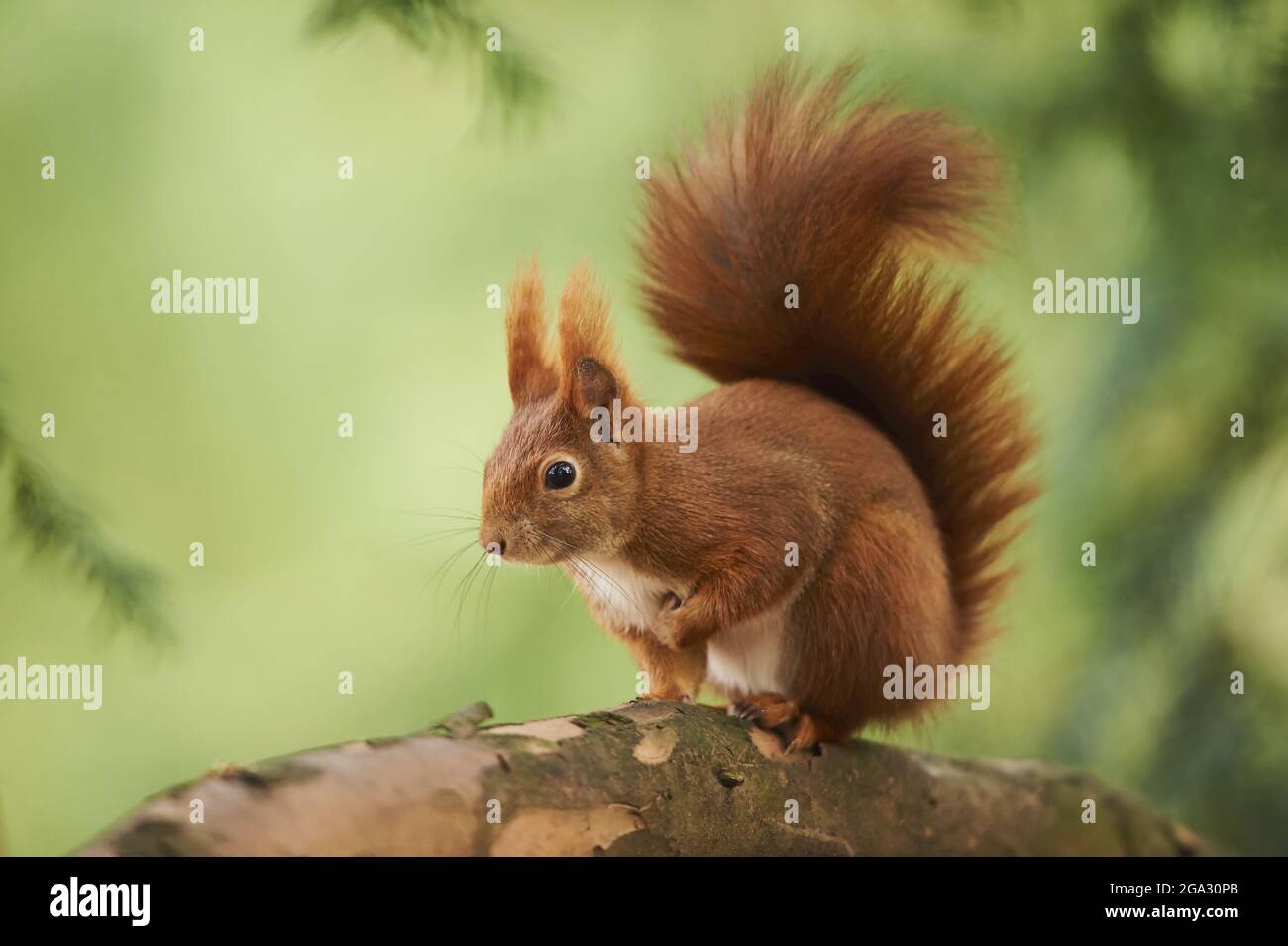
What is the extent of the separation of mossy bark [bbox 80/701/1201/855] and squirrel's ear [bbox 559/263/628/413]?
0.33m

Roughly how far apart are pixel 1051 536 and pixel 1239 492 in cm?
29

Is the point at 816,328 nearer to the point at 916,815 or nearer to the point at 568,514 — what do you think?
the point at 568,514

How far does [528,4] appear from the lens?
1.97 metres

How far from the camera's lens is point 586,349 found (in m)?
1.30

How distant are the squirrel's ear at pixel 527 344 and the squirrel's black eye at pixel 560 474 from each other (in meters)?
0.10

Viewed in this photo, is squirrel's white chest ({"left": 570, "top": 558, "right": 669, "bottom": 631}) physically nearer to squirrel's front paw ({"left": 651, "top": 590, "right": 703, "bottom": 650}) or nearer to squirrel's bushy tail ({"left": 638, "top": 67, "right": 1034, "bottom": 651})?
squirrel's front paw ({"left": 651, "top": 590, "right": 703, "bottom": 650})

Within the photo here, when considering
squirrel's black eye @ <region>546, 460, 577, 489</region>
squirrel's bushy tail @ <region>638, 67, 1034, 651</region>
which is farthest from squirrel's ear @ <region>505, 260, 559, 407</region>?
squirrel's bushy tail @ <region>638, 67, 1034, 651</region>

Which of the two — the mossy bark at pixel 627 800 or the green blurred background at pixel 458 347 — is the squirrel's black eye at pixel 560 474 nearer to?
the mossy bark at pixel 627 800

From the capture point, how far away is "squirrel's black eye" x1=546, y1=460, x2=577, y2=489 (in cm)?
126

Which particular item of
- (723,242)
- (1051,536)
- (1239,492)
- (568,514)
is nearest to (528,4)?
(723,242)

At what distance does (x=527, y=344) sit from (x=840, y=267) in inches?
15.6

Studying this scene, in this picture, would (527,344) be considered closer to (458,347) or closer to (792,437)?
(792,437)

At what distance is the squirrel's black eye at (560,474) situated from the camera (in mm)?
1257

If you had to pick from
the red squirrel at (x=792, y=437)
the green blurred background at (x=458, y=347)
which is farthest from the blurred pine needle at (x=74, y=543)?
the red squirrel at (x=792, y=437)
